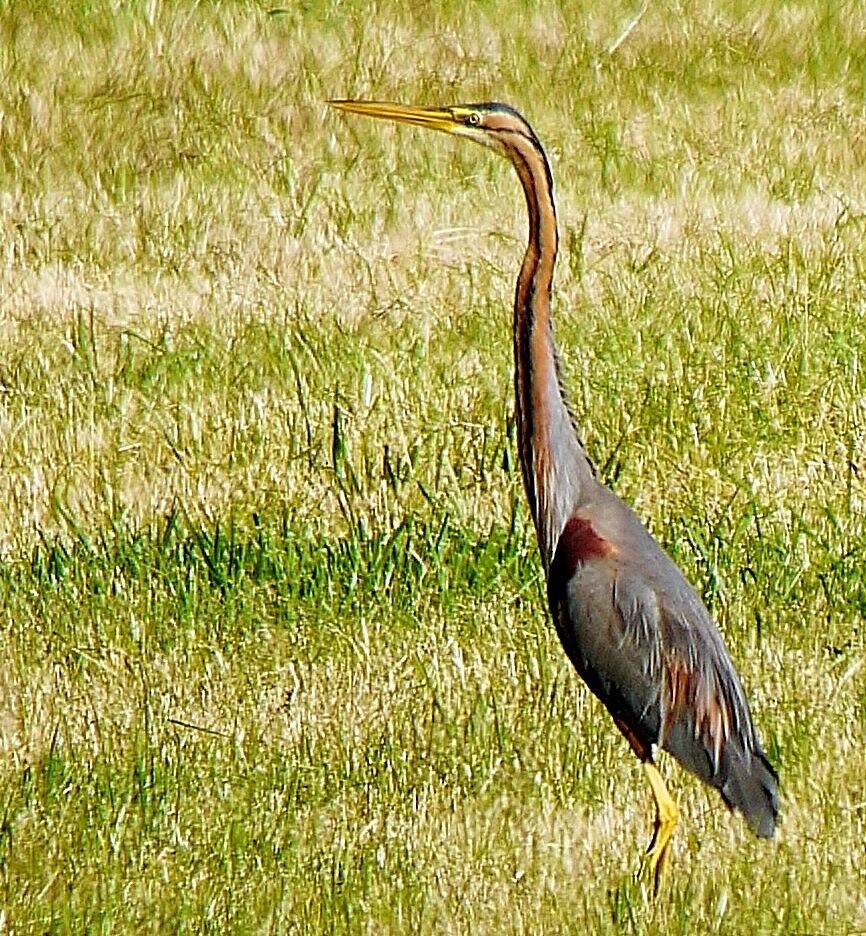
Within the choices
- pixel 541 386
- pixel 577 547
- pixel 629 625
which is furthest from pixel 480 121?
pixel 629 625

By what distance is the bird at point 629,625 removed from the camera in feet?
14.1

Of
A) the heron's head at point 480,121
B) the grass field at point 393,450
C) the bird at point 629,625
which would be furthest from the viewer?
the grass field at point 393,450

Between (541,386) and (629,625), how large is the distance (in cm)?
51

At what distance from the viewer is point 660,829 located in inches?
168

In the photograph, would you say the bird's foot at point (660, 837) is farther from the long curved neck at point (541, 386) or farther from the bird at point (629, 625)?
the long curved neck at point (541, 386)

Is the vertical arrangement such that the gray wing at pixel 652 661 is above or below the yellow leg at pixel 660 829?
above

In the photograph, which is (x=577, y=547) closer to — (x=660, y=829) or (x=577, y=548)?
(x=577, y=548)

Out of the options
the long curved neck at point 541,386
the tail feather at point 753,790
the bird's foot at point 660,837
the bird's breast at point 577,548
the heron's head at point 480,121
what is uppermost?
the heron's head at point 480,121

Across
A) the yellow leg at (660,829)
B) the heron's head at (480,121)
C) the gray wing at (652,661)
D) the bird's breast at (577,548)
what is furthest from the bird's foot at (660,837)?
the heron's head at (480,121)

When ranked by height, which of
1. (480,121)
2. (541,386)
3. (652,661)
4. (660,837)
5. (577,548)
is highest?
(480,121)

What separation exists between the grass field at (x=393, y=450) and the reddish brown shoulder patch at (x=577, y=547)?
1.75 ft

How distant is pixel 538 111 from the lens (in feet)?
27.8

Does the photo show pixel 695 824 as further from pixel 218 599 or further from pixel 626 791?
pixel 218 599

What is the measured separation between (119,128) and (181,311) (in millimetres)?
1509
